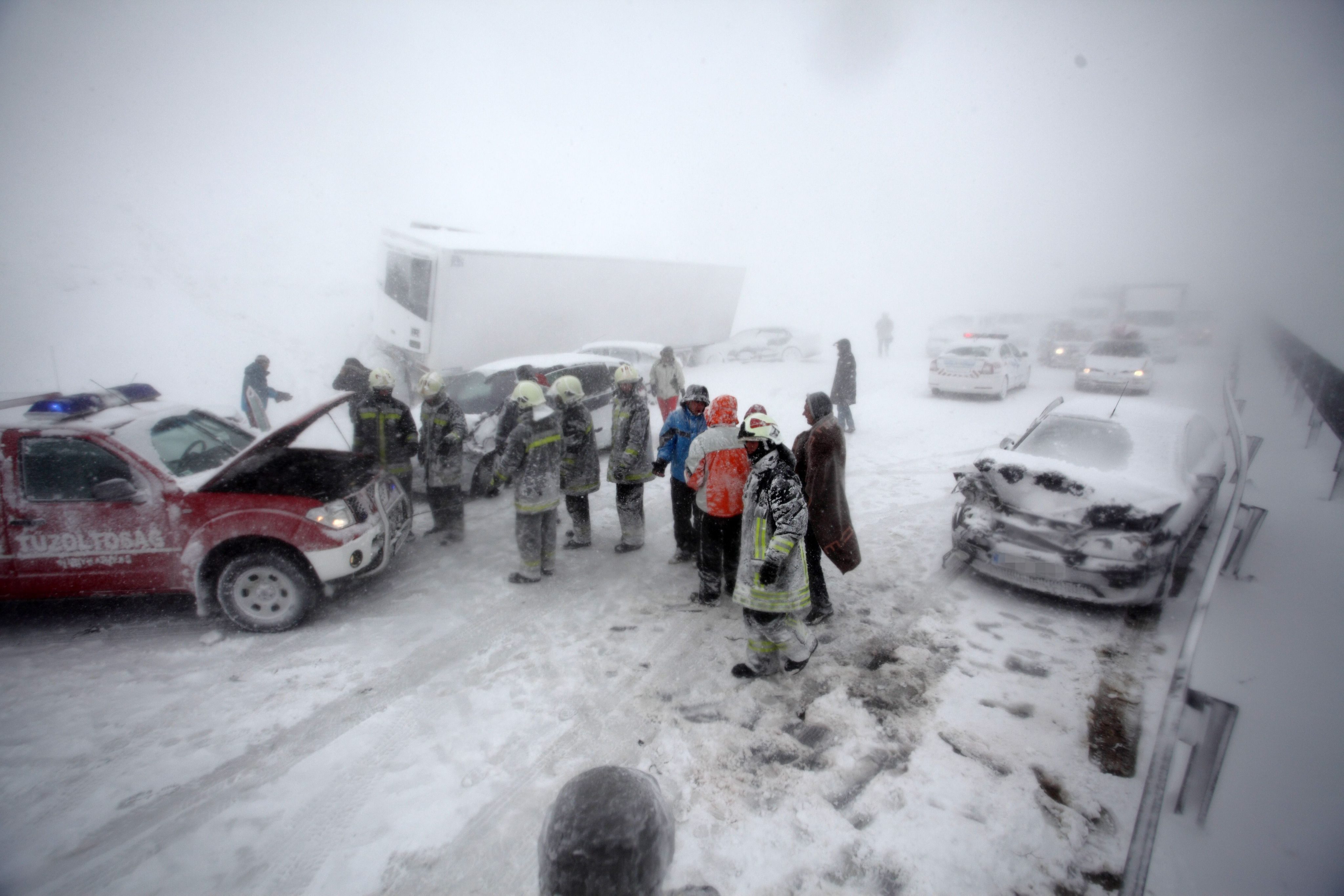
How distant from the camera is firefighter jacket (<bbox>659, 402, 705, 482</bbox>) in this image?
5.13 m

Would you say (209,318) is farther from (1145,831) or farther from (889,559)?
(1145,831)

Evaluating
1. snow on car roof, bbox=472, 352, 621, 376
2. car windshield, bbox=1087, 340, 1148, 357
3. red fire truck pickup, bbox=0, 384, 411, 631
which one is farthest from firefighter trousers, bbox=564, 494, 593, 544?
car windshield, bbox=1087, 340, 1148, 357

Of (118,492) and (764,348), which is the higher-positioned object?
(764,348)

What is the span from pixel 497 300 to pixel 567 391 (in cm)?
827

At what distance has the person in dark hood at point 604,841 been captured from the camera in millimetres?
1379

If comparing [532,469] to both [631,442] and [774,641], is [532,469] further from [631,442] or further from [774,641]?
[774,641]

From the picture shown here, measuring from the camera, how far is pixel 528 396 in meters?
4.73

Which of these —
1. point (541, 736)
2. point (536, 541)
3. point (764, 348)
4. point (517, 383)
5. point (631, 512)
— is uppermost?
point (764, 348)

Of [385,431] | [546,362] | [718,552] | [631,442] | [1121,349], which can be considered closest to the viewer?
[718,552]

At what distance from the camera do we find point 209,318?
54.6ft

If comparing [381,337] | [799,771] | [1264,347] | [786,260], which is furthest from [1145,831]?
[786,260]

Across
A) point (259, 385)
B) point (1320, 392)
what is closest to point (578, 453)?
point (259, 385)

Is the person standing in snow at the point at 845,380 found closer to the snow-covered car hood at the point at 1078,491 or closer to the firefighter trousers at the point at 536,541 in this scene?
the snow-covered car hood at the point at 1078,491

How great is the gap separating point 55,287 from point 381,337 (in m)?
10.8
